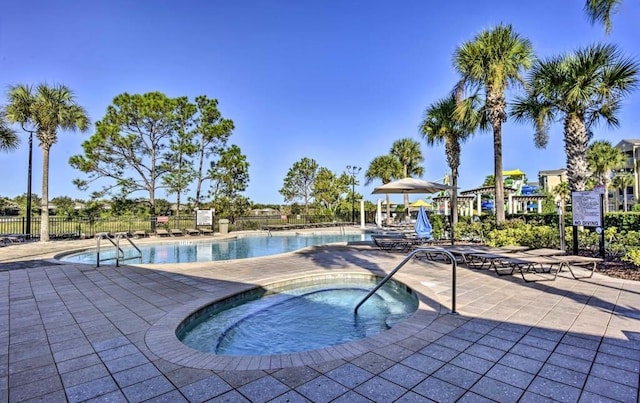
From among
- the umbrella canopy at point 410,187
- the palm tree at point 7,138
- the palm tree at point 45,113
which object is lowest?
the umbrella canopy at point 410,187

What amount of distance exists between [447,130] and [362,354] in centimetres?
1328

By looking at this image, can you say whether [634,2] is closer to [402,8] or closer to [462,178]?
[402,8]

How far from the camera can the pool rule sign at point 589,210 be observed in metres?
7.16

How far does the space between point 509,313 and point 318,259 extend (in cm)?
532

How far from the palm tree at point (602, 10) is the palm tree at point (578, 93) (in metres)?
4.38

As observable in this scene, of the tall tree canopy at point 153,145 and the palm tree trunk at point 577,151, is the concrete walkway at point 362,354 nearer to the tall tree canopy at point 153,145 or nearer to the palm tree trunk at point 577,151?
the palm tree trunk at point 577,151

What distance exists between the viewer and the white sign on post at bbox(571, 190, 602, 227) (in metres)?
7.20

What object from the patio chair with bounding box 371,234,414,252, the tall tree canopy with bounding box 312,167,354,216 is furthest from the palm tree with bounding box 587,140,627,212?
the tall tree canopy with bounding box 312,167,354,216

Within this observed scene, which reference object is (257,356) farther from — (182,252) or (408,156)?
(408,156)

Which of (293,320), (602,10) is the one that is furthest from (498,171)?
(293,320)

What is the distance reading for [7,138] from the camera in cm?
1248

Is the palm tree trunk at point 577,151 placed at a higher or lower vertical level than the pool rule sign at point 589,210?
higher

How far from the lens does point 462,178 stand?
15.0m

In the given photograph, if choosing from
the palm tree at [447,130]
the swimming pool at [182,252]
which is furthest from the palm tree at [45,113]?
the palm tree at [447,130]
